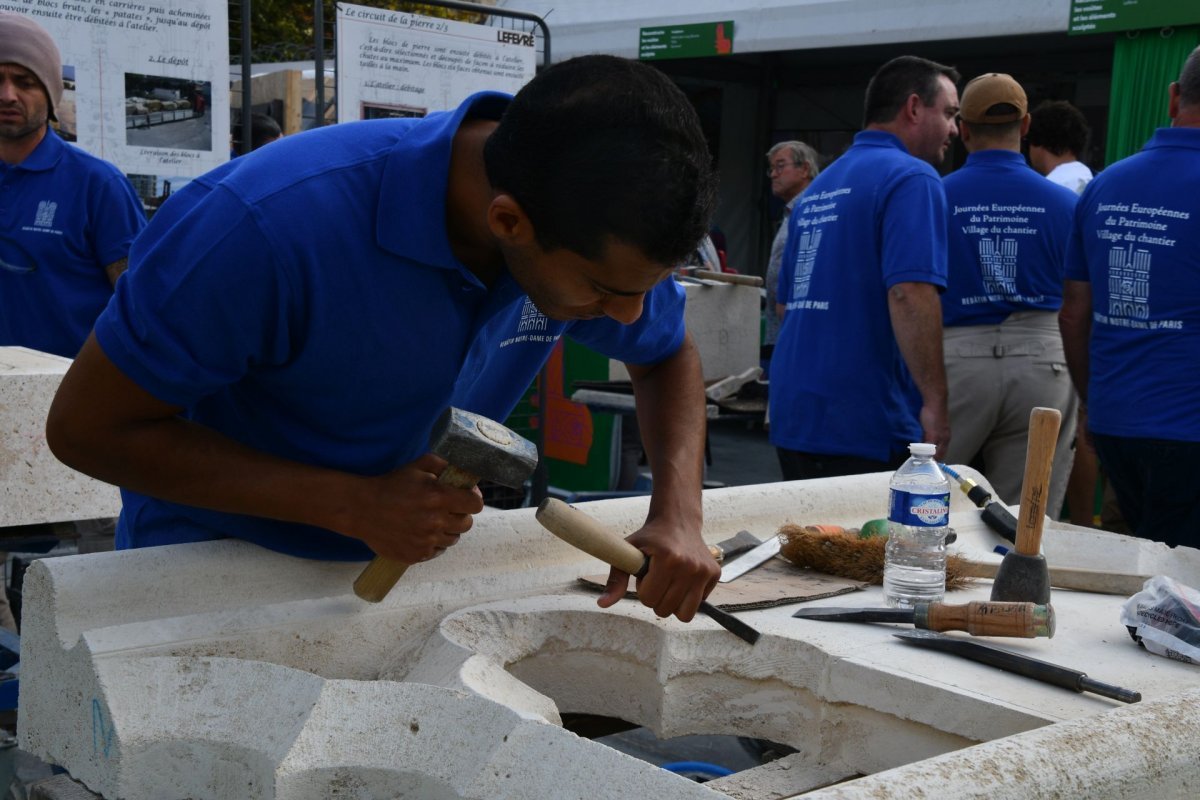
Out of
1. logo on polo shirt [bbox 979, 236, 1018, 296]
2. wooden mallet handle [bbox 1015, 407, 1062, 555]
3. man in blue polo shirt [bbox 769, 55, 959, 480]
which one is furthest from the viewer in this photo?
logo on polo shirt [bbox 979, 236, 1018, 296]

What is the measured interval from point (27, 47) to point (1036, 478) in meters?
3.17

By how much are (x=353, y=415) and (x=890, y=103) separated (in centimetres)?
285

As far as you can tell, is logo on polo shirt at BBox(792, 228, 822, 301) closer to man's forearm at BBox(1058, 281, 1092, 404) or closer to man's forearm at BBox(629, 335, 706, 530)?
man's forearm at BBox(1058, 281, 1092, 404)

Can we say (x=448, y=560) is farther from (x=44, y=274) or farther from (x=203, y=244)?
(x=44, y=274)

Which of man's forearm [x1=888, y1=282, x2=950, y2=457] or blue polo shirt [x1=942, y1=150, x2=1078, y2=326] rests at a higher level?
blue polo shirt [x1=942, y1=150, x2=1078, y2=326]

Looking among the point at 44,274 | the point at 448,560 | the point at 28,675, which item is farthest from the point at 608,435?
the point at 28,675

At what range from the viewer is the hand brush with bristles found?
2.36 meters

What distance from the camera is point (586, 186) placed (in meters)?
1.59

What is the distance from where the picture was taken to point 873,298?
4.00 meters

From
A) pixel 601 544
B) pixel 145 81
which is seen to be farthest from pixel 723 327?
pixel 601 544

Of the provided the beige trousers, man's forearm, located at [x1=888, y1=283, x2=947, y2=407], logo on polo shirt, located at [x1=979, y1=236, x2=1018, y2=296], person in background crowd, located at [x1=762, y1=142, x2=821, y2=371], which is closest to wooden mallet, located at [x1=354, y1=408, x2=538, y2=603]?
man's forearm, located at [x1=888, y1=283, x2=947, y2=407]

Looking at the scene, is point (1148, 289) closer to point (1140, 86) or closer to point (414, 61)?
point (414, 61)

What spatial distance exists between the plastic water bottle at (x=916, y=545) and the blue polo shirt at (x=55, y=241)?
8.85 ft

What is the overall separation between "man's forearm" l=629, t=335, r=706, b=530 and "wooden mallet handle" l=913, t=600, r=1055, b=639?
1.41 feet
